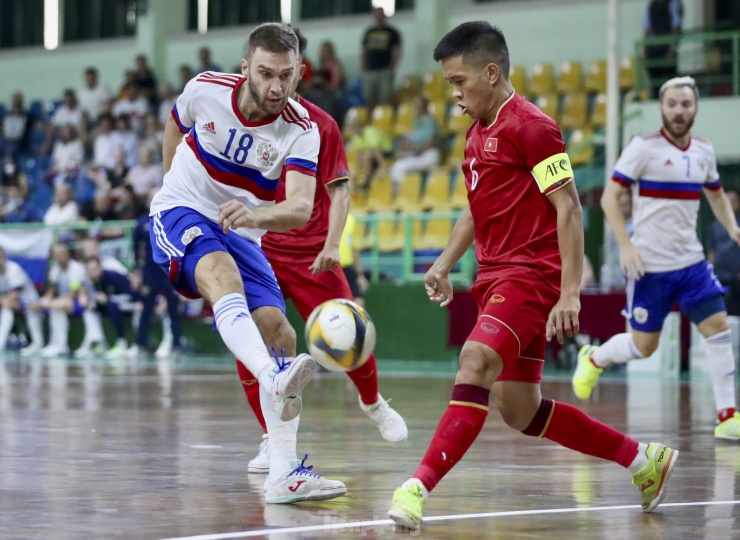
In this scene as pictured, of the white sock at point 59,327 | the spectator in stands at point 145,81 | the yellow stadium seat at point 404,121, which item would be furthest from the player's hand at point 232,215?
the spectator in stands at point 145,81

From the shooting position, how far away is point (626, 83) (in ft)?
77.7

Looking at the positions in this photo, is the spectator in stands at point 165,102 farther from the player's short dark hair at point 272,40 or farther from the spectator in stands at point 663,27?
the player's short dark hair at point 272,40

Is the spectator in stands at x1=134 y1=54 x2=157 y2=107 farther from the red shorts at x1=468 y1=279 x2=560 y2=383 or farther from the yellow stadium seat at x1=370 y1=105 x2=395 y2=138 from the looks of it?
the red shorts at x1=468 y1=279 x2=560 y2=383

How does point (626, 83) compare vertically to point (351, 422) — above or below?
above

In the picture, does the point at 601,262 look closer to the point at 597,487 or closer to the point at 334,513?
the point at 597,487

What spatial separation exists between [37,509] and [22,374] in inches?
455

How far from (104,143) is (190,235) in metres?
22.4

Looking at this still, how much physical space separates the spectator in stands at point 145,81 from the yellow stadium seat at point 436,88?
252 inches

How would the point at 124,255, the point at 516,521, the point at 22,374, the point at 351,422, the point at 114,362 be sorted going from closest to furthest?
the point at 516,521
the point at 351,422
the point at 22,374
the point at 114,362
the point at 124,255

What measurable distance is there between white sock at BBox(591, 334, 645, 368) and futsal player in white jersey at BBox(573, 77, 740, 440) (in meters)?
0.21

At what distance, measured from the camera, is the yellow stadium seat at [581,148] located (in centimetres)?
2161

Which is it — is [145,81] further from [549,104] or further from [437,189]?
[549,104]

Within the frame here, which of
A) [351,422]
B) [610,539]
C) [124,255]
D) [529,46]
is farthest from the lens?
[529,46]

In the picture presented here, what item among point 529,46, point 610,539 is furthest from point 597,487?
point 529,46
